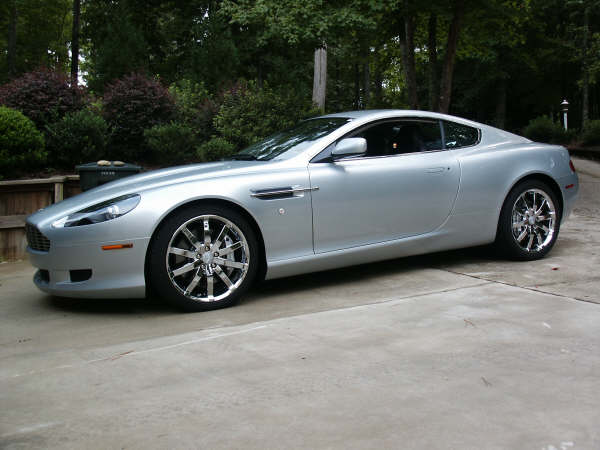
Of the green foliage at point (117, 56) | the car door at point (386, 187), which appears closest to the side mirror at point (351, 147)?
the car door at point (386, 187)

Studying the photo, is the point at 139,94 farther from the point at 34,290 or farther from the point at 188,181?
the point at 188,181

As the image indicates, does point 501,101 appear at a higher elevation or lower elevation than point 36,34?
lower

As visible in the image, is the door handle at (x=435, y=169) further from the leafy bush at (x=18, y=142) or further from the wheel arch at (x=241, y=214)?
the leafy bush at (x=18, y=142)

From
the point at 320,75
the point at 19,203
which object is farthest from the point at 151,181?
the point at 320,75

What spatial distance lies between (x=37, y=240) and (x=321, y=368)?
2.52 metres

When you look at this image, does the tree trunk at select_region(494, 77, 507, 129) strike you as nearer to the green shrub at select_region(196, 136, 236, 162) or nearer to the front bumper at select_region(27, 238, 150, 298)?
the green shrub at select_region(196, 136, 236, 162)

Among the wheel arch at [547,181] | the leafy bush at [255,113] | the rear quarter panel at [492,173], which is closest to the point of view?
the rear quarter panel at [492,173]

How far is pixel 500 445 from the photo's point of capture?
2.46 m

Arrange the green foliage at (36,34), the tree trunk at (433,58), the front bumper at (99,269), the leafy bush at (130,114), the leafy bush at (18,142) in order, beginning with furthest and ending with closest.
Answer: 1. the green foliage at (36,34)
2. the tree trunk at (433,58)
3. the leafy bush at (130,114)
4. the leafy bush at (18,142)
5. the front bumper at (99,269)

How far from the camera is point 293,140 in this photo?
5.54m

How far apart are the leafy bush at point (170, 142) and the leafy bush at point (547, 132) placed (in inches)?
839

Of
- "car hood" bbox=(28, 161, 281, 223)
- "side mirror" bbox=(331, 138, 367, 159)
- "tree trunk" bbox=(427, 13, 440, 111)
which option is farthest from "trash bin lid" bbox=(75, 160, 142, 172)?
"tree trunk" bbox=(427, 13, 440, 111)

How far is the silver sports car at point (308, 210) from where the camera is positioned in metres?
4.50

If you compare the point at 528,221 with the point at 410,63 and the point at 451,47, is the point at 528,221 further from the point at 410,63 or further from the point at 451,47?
the point at 410,63
